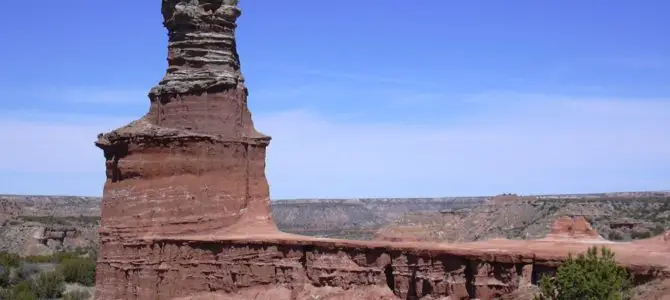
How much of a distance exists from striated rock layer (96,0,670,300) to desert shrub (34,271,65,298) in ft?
62.7

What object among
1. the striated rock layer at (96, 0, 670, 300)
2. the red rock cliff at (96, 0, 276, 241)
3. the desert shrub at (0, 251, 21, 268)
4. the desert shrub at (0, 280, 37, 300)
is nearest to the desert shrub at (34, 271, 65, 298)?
the desert shrub at (0, 280, 37, 300)

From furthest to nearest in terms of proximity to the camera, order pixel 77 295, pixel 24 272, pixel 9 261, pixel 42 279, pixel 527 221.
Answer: pixel 527 221 < pixel 9 261 < pixel 24 272 < pixel 42 279 < pixel 77 295

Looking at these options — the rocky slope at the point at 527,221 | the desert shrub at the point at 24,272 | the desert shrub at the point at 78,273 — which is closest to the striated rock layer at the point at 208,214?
the desert shrub at the point at 78,273

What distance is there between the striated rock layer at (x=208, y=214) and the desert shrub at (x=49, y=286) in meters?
19.1

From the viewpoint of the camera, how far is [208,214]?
2705 cm

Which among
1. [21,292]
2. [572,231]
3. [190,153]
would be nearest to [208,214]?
[190,153]

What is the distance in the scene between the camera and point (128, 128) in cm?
2727

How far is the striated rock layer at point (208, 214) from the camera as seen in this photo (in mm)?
21797

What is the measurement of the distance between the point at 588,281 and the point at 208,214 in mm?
14924

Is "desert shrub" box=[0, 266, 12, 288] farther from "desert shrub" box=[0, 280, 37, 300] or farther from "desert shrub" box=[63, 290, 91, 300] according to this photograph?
"desert shrub" box=[63, 290, 91, 300]

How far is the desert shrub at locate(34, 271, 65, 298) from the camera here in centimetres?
4425

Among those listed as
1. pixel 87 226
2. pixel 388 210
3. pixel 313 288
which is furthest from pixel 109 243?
pixel 388 210

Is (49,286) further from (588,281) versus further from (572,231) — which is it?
(588,281)

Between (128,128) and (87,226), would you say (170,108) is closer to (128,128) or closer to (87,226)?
(128,128)
